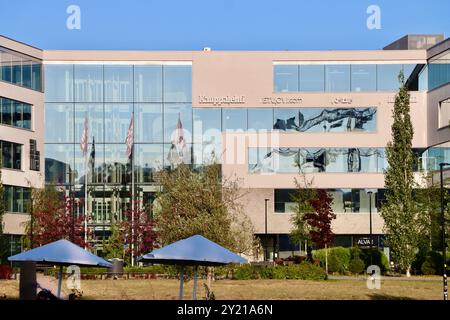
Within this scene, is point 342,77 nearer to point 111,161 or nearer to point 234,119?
point 234,119

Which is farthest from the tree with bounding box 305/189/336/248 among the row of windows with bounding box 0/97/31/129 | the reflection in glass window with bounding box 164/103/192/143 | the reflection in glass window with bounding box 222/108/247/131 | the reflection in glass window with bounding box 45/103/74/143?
the row of windows with bounding box 0/97/31/129

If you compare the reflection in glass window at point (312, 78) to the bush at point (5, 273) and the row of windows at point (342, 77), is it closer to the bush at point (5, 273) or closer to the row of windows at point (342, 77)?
the row of windows at point (342, 77)

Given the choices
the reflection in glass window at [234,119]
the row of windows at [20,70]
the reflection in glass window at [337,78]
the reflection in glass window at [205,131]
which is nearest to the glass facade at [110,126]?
the reflection in glass window at [205,131]

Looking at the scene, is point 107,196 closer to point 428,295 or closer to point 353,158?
point 353,158

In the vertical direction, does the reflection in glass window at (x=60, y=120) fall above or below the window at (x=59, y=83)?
below

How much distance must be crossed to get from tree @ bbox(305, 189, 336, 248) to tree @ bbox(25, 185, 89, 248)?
18921 mm

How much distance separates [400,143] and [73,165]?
107ft

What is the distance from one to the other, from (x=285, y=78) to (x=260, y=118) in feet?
15.3

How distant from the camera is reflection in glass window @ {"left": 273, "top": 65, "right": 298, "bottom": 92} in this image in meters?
85.6

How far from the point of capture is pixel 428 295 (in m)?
45.2

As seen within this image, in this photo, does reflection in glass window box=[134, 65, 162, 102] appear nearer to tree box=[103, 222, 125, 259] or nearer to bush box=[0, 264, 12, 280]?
tree box=[103, 222, 125, 259]

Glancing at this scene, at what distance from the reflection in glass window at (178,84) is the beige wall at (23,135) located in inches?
457

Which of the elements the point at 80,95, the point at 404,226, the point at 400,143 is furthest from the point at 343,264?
the point at 80,95

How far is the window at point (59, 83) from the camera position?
278 feet
